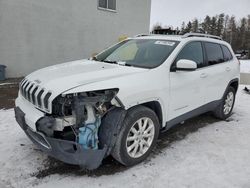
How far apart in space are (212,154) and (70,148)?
220 cm

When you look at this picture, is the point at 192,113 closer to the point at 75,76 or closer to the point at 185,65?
the point at 185,65

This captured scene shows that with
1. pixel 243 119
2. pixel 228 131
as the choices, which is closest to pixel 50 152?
pixel 228 131

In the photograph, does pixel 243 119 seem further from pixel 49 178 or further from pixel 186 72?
pixel 49 178

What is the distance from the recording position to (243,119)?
5.78 m

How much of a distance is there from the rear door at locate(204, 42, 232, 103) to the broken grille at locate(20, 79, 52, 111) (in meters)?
2.89

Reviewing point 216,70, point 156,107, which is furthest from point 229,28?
point 156,107

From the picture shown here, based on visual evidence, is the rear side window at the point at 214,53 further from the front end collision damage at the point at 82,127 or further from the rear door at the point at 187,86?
the front end collision damage at the point at 82,127

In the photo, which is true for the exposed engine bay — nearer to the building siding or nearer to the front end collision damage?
the front end collision damage

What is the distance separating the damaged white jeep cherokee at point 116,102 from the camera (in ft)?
9.69

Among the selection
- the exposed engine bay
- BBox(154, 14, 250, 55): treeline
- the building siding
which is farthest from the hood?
BBox(154, 14, 250, 55): treeline

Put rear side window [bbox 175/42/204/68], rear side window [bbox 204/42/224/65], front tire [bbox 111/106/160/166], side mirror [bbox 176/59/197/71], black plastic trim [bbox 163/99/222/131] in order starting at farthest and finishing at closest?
rear side window [bbox 204/42/224/65]
rear side window [bbox 175/42/204/68]
black plastic trim [bbox 163/99/222/131]
side mirror [bbox 176/59/197/71]
front tire [bbox 111/106/160/166]

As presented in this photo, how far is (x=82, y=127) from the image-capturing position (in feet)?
9.86

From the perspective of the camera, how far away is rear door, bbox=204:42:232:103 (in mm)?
4758

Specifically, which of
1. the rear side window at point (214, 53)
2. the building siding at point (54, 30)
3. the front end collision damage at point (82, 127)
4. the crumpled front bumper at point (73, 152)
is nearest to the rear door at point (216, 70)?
the rear side window at point (214, 53)
